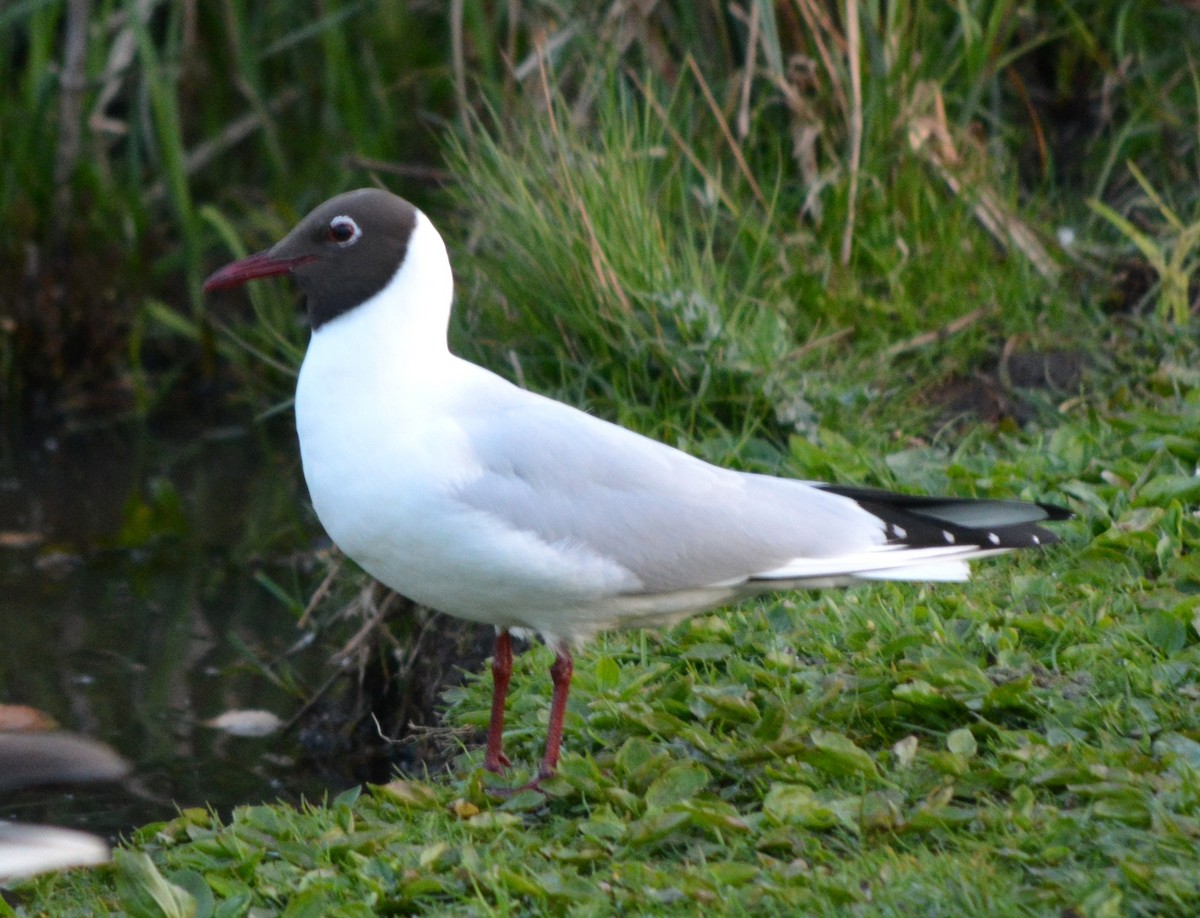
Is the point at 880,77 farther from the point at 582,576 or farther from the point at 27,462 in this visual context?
the point at 27,462

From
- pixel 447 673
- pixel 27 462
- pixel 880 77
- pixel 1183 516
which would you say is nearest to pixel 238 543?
pixel 27 462

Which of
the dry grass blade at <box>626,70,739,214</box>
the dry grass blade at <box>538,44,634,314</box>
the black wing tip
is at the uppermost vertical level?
the dry grass blade at <box>626,70,739,214</box>

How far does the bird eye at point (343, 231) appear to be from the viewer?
331 cm

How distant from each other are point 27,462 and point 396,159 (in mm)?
2064

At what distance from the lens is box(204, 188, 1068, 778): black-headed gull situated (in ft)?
9.94

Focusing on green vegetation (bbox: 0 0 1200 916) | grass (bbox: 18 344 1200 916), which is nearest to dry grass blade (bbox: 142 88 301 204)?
green vegetation (bbox: 0 0 1200 916)

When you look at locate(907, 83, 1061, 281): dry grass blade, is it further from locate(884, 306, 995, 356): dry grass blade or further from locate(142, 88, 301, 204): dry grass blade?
locate(142, 88, 301, 204): dry grass blade

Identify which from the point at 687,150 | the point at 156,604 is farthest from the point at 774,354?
the point at 156,604

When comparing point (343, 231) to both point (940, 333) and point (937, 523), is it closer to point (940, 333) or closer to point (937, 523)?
point (937, 523)

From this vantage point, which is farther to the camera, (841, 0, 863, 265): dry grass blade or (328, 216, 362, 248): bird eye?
(841, 0, 863, 265): dry grass blade

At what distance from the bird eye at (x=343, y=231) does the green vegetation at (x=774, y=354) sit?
109 cm

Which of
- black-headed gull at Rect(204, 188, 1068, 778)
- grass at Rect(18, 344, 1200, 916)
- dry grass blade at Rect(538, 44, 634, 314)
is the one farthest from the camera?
dry grass blade at Rect(538, 44, 634, 314)

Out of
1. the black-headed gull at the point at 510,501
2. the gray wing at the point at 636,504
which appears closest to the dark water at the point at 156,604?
the black-headed gull at the point at 510,501

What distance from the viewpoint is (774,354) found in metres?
4.70
